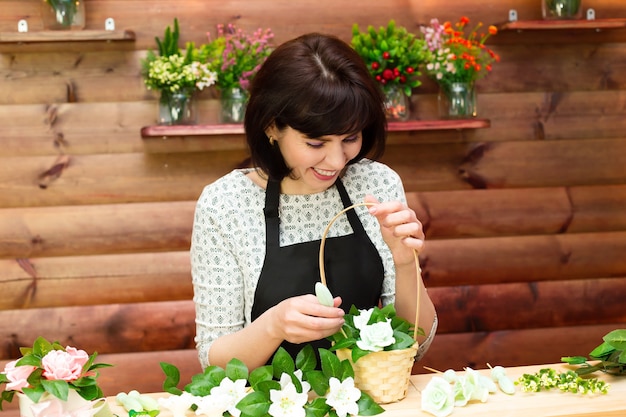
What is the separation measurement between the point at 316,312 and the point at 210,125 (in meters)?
1.98

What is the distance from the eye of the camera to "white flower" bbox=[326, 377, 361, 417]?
1759mm

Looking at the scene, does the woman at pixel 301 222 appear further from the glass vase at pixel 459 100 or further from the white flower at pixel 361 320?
the glass vase at pixel 459 100

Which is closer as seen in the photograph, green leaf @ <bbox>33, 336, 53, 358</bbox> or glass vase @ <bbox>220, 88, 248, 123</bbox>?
green leaf @ <bbox>33, 336, 53, 358</bbox>

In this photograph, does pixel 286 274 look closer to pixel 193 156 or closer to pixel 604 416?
pixel 604 416

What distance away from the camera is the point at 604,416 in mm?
1817

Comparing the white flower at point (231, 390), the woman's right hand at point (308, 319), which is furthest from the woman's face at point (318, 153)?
the white flower at point (231, 390)

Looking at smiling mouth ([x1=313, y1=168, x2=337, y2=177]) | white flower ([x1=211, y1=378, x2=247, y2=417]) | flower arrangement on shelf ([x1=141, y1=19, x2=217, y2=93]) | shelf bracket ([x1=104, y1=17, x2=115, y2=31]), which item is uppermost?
shelf bracket ([x1=104, y1=17, x2=115, y2=31])

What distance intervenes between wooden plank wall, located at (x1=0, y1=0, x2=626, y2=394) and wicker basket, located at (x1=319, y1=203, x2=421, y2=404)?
2138mm

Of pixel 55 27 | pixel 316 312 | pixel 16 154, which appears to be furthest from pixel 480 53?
pixel 316 312

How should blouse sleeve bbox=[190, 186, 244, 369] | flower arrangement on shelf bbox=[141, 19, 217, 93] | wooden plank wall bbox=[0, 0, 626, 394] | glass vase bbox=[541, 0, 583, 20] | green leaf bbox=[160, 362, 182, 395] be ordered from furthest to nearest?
1. glass vase bbox=[541, 0, 583, 20]
2. wooden plank wall bbox=[0, 0, 626, 394]
3. flower arrangement on shelf bbox=[141, 19, 217, 93]
4. blouse sleeve bbox=[190, 186, 244, 369]
5. green leaf bbox=[160, 362, 182, 395]

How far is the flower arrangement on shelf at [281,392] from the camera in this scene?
1738 mm

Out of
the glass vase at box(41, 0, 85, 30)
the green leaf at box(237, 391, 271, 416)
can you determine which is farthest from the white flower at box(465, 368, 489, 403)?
the glass vase at box(41, 0, 85, 30)

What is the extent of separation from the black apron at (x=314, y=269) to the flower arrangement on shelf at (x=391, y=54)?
145 centimetres

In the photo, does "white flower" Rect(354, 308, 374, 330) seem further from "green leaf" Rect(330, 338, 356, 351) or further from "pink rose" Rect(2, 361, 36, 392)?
"pink rose" Rect(2, 361, 36, 392)
